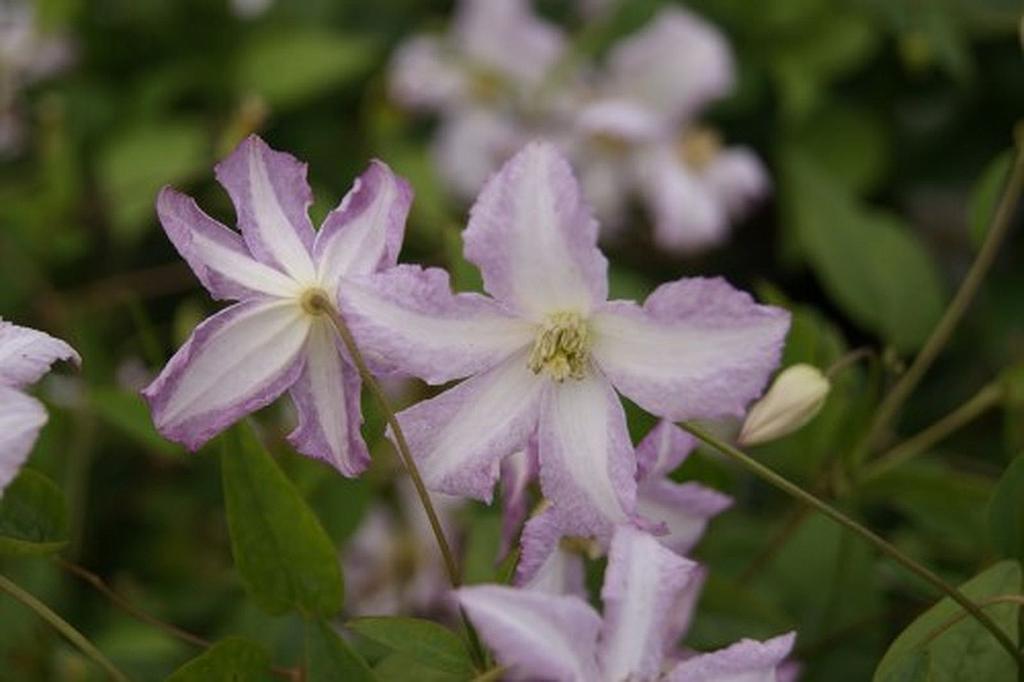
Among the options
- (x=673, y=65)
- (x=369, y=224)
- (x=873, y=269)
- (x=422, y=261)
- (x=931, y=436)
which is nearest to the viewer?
(x=369, y=224)

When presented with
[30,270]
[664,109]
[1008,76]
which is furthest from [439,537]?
[1008,76]

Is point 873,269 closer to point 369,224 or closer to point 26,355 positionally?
point 369,224

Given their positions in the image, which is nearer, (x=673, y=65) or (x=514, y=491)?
(x=514, y=491)

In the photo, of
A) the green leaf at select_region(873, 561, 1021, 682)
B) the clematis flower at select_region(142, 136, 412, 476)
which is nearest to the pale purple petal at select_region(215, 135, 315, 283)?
the clematis flower at select_region(142, 136, 412, 476)

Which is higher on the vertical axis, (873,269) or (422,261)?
(873,269)

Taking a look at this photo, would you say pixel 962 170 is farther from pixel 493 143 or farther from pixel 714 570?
pixel 714 570

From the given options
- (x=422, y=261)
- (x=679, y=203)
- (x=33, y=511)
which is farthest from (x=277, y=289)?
(x=679, y=203)
